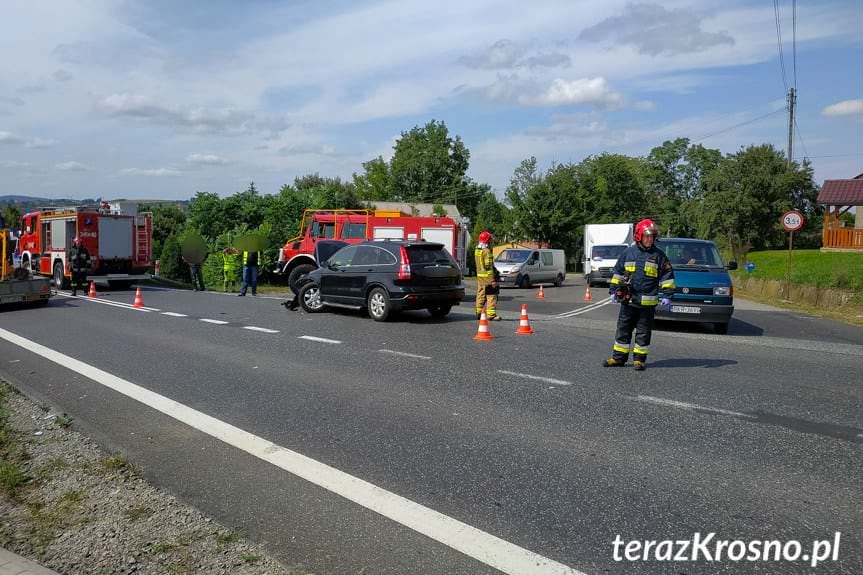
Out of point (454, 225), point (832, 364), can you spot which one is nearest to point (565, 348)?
point (832, 364)

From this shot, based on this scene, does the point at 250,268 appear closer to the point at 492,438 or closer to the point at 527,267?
the point at 527,267

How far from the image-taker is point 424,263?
548 inches

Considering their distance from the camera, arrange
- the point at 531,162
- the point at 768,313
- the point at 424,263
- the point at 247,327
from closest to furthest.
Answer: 1. the point at 247,327
2. the point at 424,263
3. the point at 768,313
4. the point at 531,162

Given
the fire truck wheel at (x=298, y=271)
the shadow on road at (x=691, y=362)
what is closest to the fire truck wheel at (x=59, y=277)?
the fire truck wheel at (x=298, y=271)

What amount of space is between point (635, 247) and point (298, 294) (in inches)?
359

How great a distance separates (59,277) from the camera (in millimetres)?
24641

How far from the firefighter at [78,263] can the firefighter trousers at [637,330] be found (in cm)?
1893

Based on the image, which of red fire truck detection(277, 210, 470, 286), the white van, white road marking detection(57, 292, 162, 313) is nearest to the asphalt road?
white road marking detection(57, 292, 162, 313)

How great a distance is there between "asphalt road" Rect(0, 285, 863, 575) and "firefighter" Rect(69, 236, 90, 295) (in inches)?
441

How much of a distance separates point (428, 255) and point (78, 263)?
13.5m

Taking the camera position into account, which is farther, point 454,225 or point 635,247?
point 454,225

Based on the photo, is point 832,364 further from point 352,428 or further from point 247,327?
point 247,327

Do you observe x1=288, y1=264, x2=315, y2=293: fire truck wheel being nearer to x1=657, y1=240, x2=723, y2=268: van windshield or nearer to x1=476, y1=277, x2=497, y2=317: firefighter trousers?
x1=476, y1=277, x2=497, y2=317: firefighter trousers

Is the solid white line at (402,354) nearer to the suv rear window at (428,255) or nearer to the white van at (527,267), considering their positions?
the suv rear window at (428,255)
